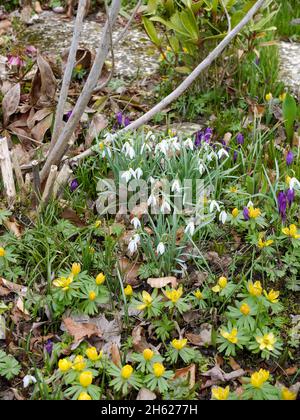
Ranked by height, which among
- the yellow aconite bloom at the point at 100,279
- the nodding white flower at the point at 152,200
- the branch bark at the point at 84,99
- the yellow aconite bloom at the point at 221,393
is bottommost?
the yellow aconite bloom at the point at 221,393

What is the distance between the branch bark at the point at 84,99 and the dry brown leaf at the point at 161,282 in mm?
877

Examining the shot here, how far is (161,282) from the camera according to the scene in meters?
2.58

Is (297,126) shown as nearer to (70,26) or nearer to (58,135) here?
(58,135)

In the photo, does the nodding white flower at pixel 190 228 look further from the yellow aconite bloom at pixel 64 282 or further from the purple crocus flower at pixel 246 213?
the yellow aconite bloom at pixel 64 282

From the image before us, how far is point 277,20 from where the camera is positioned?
4.96m

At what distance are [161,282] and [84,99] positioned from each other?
39.4 inches

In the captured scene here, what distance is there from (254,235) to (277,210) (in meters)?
0.26

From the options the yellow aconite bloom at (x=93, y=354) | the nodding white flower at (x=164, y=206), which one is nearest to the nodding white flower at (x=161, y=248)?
the nodding white flower at (x=164, y=206)

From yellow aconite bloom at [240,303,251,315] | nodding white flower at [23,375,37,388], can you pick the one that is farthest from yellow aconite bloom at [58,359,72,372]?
yellow aconite bloom at [240,303,251,315]

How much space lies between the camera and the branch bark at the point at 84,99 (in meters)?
2.76

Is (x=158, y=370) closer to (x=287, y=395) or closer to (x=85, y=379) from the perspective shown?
(x=85, y=379)

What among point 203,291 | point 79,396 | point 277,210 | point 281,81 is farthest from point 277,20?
point 79,396

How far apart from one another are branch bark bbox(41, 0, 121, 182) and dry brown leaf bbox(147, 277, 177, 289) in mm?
877

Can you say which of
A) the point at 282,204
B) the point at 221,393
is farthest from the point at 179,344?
the point at 282,204
